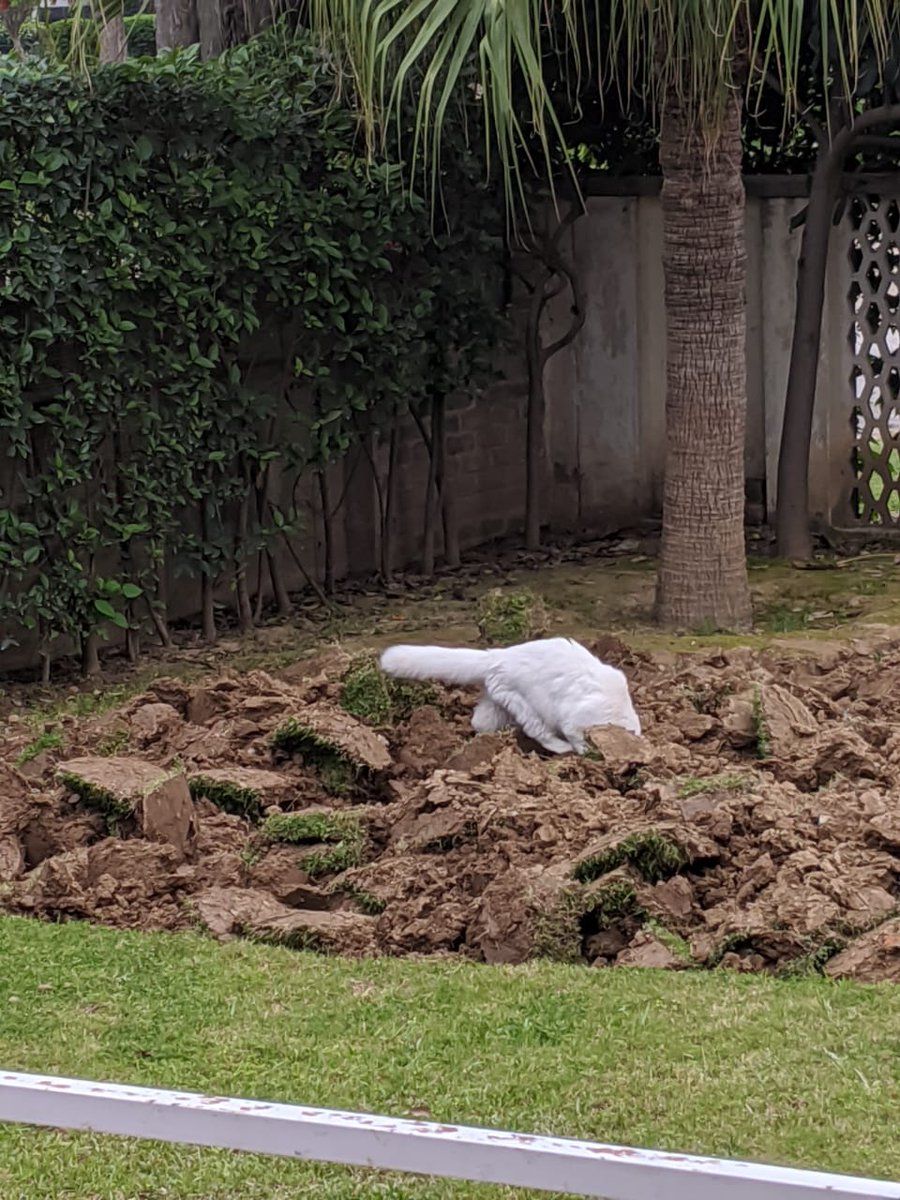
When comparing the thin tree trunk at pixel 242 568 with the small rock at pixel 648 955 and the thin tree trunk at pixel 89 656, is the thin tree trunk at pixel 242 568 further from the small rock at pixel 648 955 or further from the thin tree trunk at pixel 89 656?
the small rock at pixel 648 955

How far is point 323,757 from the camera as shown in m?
5.86

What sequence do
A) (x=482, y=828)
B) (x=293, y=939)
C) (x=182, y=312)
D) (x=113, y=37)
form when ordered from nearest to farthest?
1. (x=293, y=939)
2. (x=482, y=828)
3. (x=182, y=312)
4. (x=113, y=37)

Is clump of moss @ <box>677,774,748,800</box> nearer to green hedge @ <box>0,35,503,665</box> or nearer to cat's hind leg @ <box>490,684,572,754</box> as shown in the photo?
cat's hind leg @ <box>490,684,572,754</box>

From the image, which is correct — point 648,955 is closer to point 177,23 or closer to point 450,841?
point 450,841

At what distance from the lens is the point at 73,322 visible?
7.36 m

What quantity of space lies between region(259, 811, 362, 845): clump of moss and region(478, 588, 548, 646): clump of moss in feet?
6.00

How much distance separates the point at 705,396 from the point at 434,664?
9.32 ft

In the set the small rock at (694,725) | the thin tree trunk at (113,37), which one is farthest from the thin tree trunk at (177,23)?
the small rock at (694,725)

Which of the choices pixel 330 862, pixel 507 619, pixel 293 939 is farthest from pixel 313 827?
pixel 507 619

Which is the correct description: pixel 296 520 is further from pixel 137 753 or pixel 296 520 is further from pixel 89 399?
pixel 137 753

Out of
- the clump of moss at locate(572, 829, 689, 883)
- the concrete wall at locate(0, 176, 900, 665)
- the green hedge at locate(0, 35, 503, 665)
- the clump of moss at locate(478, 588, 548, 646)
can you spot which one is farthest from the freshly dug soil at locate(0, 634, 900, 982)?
the concrete wall at locate(0, 176, 900, 665)

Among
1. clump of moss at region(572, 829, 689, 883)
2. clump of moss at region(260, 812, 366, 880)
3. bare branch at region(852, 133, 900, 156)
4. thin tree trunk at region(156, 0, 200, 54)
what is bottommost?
clump of moss at region(260, 812, 366, 880)

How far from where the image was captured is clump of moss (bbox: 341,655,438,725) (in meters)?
6.29

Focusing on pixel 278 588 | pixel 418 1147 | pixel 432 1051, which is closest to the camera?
pixel 418 1147
